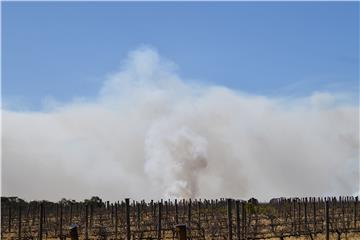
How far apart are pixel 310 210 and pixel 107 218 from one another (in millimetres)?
16895

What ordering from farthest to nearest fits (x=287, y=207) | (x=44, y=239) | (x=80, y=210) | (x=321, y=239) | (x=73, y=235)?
Answer: (x=80, y=210), (x=287, y=207), (x=44, y=239), (x=321, y=239), (x=73, y=235)

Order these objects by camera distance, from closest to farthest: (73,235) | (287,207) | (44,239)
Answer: (73,235)
(44,239)
(287,207)

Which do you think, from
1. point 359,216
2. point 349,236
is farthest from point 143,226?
point 359,216

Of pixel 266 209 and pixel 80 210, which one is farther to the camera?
pixel 80 210

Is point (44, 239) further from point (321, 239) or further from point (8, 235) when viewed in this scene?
point (321, 239)

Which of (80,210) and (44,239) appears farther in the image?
(80,210)

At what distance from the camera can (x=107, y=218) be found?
48719mm

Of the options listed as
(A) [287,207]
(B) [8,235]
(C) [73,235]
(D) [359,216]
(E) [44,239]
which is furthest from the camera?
(A) [287,207]

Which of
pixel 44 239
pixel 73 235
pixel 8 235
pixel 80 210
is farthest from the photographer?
pixel 80 210

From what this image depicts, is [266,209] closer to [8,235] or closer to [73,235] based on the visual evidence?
[8,235]

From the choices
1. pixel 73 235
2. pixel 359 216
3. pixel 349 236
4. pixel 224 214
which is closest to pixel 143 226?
pixel 224 214

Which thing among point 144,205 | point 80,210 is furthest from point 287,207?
point 80,210

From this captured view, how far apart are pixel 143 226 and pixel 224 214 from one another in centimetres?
1090

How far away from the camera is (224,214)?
47094mm
